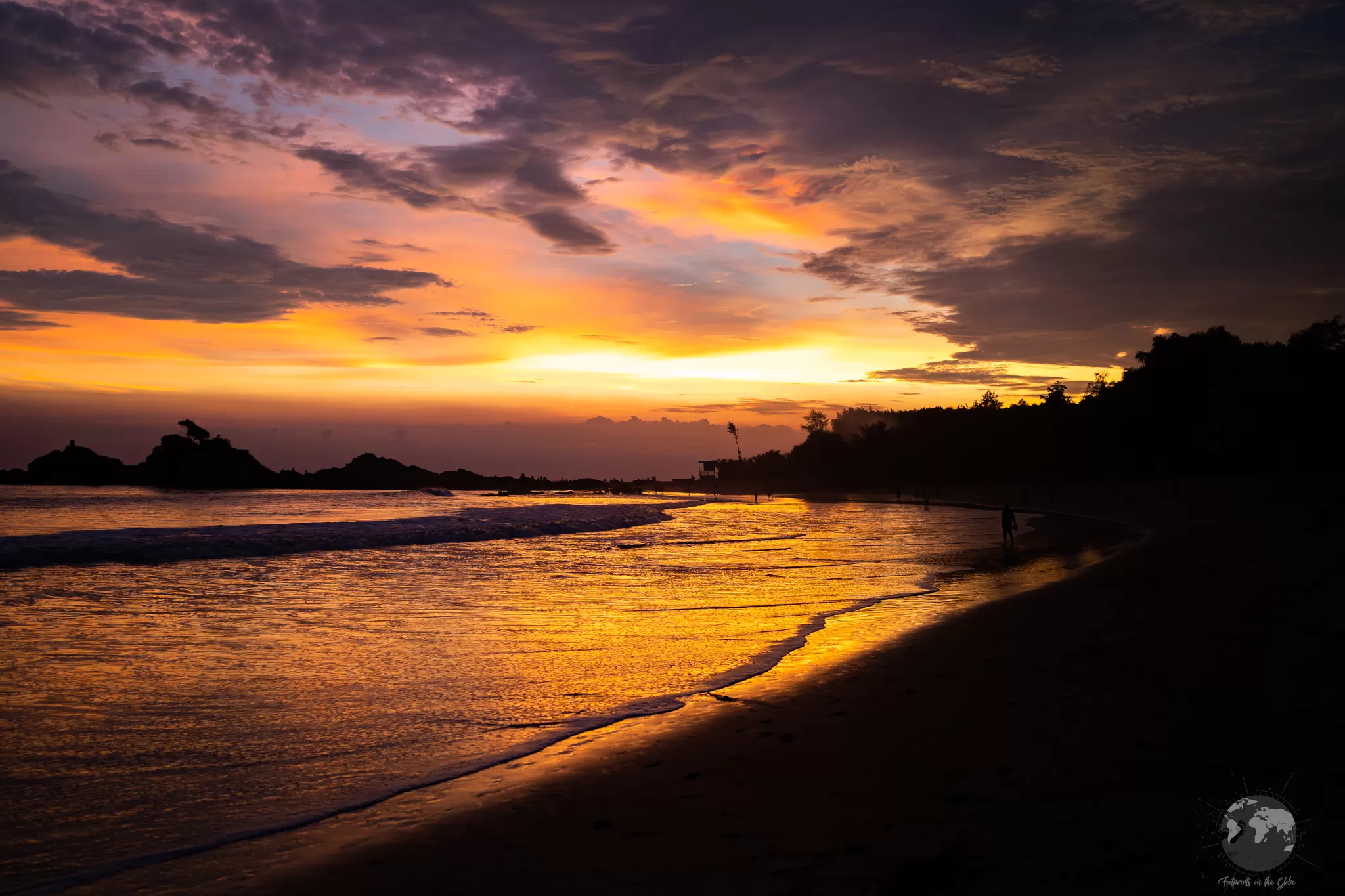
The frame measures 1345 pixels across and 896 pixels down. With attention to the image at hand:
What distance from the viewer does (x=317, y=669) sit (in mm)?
9078

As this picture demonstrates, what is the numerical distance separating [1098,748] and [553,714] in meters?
4.78

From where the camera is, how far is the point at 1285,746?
554 cm

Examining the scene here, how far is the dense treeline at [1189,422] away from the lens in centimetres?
7088

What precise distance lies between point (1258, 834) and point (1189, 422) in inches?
3447

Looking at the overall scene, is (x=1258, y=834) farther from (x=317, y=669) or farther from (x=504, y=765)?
(x=317, y=669)

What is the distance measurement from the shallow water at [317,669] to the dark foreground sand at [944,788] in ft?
3.51

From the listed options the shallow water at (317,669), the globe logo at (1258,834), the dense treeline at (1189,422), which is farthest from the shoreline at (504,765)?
the dense treeline at (1189,422)

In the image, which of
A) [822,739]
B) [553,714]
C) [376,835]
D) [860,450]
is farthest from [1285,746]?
[860,450]

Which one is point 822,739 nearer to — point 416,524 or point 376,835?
point 376,835

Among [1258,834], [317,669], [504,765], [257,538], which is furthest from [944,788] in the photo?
[257,538]

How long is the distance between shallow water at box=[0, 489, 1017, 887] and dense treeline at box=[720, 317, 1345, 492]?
7065cm

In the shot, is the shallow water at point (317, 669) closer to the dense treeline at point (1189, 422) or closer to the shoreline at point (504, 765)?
the shoreline at point (504, 765)

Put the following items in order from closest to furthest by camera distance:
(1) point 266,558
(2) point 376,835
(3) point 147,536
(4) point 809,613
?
1. (2) point 376,835
2. (4) point 809,613
3. (1) point 266,558
4. (3) point 147,536

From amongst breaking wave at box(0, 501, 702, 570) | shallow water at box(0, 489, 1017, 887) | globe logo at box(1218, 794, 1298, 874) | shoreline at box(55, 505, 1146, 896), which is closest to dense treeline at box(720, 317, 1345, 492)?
breaking wave at box(0, 501, 702, 570)
